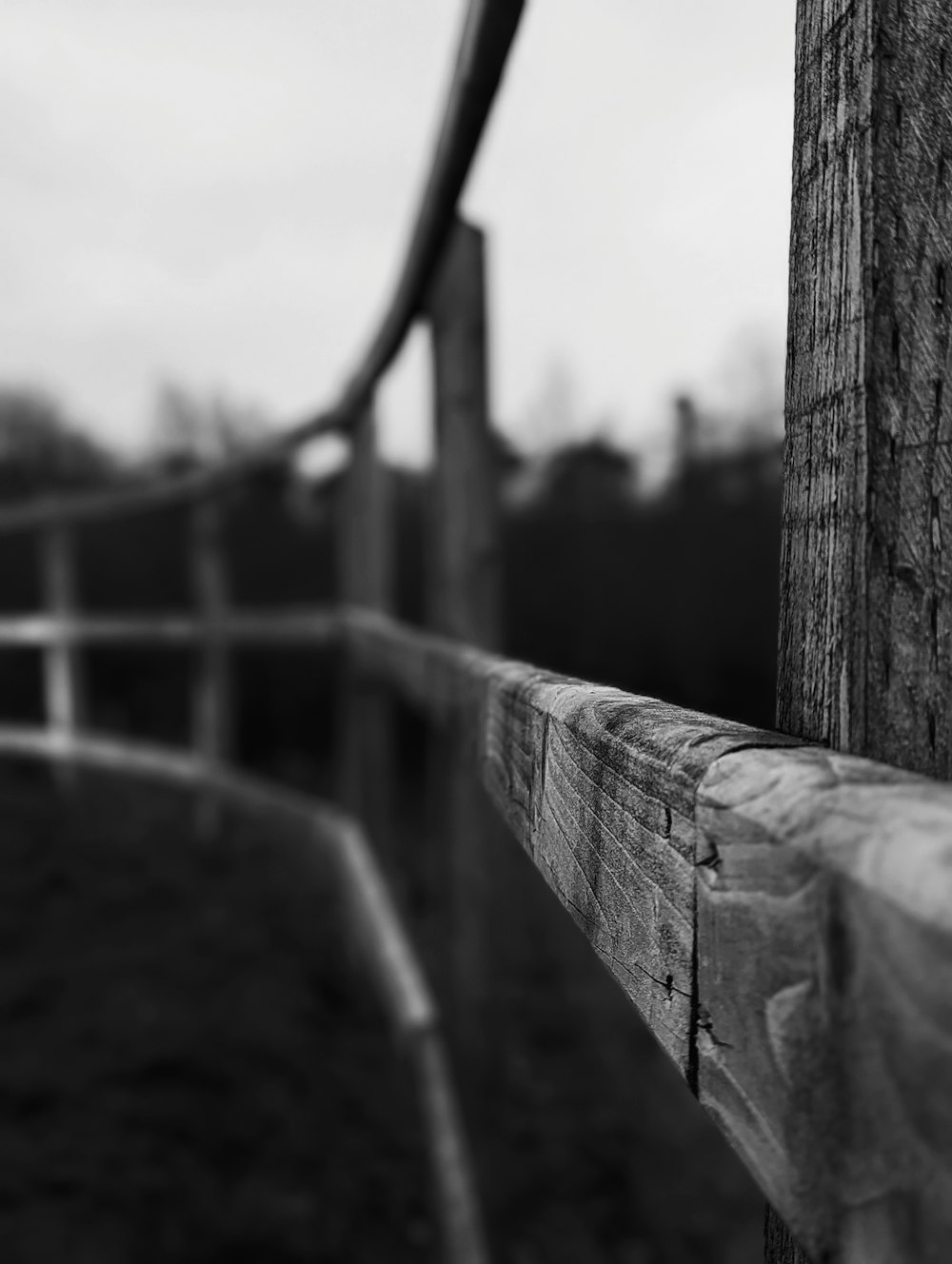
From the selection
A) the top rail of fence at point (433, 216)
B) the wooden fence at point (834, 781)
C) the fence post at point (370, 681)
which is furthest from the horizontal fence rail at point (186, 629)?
the wooden fence at point (834, 781)

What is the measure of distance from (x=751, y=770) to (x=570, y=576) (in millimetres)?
7911

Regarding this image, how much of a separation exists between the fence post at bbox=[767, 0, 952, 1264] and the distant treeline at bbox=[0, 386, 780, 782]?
6.39 meters

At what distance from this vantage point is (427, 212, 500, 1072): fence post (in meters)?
1.58

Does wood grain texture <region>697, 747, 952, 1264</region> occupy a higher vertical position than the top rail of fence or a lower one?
lower

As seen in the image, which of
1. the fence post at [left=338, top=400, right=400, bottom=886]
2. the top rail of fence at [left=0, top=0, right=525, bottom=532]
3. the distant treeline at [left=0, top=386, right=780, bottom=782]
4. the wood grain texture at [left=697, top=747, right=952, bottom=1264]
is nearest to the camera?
the wood grain texture at [left=697, top=747, right=952, bottom=1264]

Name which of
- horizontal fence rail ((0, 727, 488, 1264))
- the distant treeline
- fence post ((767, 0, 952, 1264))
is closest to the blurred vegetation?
the distant treeline

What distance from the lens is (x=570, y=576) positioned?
825 centimetres

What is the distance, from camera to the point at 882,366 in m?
0.41

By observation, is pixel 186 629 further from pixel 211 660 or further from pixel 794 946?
pixel 794 946

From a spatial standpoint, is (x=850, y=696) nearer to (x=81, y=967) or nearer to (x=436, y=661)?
(x=436, y=661)

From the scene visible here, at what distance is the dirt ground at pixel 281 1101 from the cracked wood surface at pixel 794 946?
1323 mm

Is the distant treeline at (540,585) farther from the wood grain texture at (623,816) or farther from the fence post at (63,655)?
the wood grain texture at (623,816)

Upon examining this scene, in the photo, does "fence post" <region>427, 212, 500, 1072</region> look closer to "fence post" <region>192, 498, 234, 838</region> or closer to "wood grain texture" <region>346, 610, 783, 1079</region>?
"wood grain texture" <region>346, 610, 783, 1079</region>

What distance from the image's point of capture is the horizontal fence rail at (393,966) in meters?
1.69
